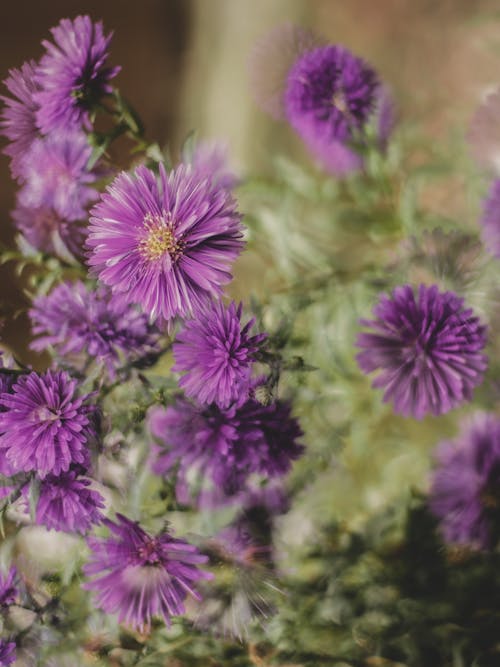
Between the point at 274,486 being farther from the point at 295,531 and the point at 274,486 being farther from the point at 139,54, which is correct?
the point at 139,54

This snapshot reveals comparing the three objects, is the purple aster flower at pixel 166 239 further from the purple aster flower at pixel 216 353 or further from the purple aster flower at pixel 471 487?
the purple aster flower at pixel 471 487

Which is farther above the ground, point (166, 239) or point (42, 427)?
point (166, 239)

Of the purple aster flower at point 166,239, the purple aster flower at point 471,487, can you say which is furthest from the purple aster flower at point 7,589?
the purple aster flower at point 471,487

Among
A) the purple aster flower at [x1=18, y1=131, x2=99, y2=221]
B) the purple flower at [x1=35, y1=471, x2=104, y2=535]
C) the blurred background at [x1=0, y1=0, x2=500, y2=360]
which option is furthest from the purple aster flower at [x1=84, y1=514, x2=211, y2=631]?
the blurred background at [x1=0, y1=0, x2=500, y2=360]

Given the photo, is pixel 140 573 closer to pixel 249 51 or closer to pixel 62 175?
pixel 62 175

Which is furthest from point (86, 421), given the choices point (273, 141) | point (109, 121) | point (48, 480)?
point (273, 141)

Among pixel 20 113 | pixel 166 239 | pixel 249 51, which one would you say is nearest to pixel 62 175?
pixel 20 113
